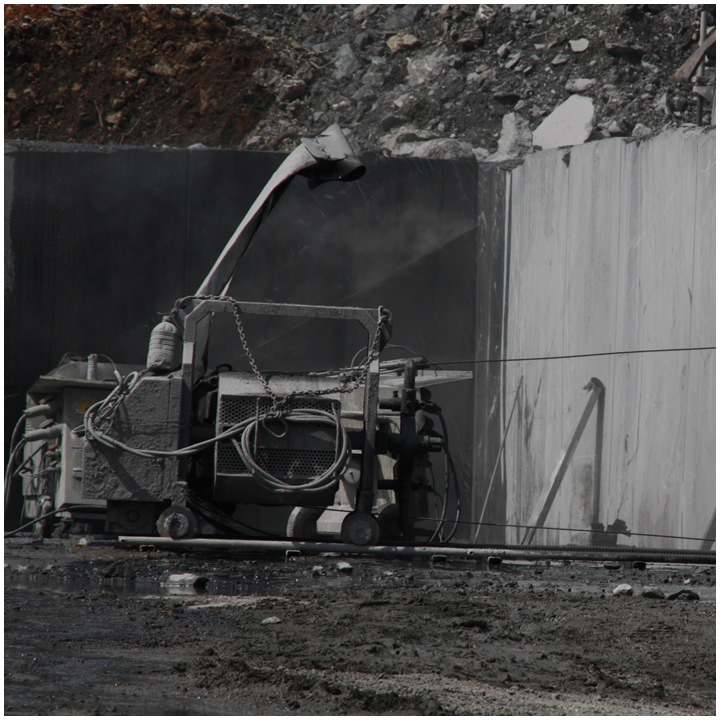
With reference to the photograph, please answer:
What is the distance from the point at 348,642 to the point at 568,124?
1227 cm

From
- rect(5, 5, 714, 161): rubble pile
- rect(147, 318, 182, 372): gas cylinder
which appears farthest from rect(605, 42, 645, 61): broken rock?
rect(147, 318, 182, 372): gas cylinder

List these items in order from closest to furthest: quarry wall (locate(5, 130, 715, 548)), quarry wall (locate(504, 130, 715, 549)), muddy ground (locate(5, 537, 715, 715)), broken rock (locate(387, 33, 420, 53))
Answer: muddy ground (locate(5, 537, 715, 715)) → quarry wall (locate(504, 130, 715, 549)) → quarry wall (locate(5, 130, 715, 548)) → broken rock (locate(387, 33, 420, 53))

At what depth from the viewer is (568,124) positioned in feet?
48.7

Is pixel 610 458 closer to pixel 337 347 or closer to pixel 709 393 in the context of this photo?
pixel 709 393

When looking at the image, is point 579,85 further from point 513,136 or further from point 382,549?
point 382,549

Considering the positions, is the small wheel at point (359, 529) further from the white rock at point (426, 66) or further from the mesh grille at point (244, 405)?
the white rock at point (426, 66)

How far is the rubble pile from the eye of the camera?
592 inches

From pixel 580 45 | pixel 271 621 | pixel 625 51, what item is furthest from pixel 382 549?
pixel 580 45

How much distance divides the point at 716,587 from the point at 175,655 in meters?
2.97

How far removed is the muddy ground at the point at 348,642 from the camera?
2869 mm

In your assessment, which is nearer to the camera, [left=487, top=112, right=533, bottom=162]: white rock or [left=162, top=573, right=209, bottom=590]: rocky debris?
[left=162, top=573, right=209, bottom=590]: rocky debris

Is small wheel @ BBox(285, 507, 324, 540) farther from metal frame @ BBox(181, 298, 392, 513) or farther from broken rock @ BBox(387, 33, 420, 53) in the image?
broken rock @ BBox(387, 33, 420, 53)

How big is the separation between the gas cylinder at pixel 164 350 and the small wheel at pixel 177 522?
0.88 meters

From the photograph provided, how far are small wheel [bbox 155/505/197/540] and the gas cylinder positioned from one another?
0.88 metres
